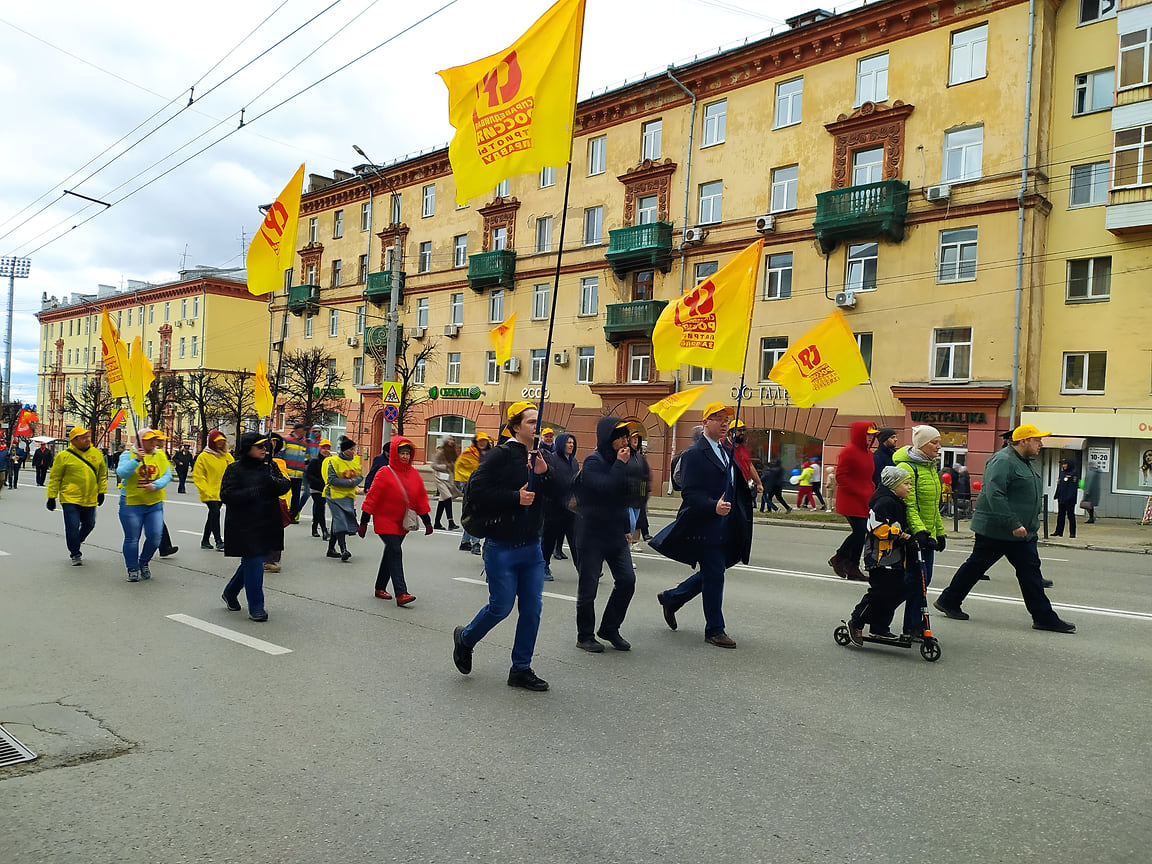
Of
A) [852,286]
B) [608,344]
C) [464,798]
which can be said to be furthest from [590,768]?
[608,344]

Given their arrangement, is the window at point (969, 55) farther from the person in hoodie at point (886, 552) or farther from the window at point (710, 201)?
the person in hoodie at point (886, 552)

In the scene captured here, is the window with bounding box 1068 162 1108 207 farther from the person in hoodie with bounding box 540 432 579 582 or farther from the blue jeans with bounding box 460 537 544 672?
the blue jeans with bounding box 460 537 544 672

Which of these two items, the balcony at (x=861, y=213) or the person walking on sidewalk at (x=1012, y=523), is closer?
the person walking on sidewalk at (x=1012, y=523)

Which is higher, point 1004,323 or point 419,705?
point 1004,323

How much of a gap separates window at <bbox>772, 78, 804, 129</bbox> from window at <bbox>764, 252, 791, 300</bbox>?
4.30 meters

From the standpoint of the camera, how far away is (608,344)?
34812mm

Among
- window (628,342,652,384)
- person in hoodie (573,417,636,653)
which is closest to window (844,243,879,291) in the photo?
window (628,342,652,384)

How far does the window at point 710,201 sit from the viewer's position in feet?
105

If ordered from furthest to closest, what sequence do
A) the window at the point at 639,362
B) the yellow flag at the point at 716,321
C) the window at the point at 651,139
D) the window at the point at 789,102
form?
the window at the point at 651,139, the window at the point at 639,362, the window at the point at 789,102, the yellow flag at the point at 716,321

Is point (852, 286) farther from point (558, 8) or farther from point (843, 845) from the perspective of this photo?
point (843, 845)

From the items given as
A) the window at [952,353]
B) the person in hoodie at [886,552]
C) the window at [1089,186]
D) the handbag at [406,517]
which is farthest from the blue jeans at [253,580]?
the window at [1089,186]

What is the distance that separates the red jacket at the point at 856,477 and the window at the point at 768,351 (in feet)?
64.5

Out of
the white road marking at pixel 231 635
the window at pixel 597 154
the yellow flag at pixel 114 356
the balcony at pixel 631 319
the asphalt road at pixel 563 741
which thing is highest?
the window at pixel 597 154

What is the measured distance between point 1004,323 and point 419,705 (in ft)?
77.3
